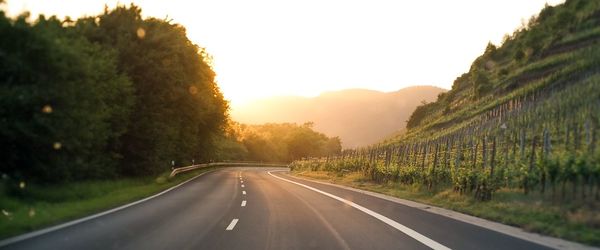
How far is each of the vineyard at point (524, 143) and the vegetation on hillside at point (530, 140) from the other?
0.04 meters

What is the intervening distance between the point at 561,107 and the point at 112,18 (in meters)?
27.5

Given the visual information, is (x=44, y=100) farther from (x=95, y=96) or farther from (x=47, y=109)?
(x=95, y=96)

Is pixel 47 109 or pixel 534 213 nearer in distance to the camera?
pixel 534 213

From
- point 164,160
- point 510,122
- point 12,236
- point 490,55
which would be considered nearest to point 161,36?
point 164,160

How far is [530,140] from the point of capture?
26281mm

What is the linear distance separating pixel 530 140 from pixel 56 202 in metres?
20.9

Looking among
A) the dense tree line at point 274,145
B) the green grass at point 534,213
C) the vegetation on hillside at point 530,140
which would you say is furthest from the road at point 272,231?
the dense tree line at point 274,145

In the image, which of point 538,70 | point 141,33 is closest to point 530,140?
point 141,33

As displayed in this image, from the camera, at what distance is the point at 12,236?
10273 mm

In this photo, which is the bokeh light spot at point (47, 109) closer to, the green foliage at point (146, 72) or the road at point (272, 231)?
the road at point (272, 231)

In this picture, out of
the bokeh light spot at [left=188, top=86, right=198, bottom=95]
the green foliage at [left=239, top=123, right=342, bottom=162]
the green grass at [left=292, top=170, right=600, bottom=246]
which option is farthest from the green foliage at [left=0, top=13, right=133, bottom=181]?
the green foliage at [left=239, top=123, right=342, bottom=162]

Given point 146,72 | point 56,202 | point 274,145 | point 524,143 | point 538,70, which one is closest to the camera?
point 56,202

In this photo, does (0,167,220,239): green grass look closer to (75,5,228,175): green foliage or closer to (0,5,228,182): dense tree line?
(0,5,228,182): dense tree line

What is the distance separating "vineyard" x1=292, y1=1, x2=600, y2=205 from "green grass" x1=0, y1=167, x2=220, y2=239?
40.4 ft
